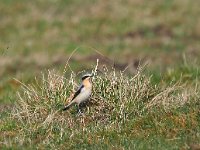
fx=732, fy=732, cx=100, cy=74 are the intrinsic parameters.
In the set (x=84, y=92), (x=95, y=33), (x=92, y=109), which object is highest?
(x=84, y=92)

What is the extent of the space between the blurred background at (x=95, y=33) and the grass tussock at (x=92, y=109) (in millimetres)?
6211

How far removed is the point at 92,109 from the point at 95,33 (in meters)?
11.5

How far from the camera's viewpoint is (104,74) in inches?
394

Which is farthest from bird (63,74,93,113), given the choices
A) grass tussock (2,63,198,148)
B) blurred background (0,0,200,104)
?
blurred background (0,0,200,104)

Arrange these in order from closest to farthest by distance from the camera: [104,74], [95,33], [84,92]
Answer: [84,92] < [104,74] < [95,33]

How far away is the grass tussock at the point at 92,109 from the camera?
866cm

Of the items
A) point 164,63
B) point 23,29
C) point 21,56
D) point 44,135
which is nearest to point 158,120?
point 44,135

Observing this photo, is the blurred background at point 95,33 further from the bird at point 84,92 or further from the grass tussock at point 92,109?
the bird at point 84,92

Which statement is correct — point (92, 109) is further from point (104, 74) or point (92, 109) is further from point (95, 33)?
point (95, 33)

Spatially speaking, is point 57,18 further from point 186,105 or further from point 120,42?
point 186,105

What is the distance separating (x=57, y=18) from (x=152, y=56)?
4.91m

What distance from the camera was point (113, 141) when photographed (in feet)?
28.1

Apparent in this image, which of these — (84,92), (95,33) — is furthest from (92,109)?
(95,33)

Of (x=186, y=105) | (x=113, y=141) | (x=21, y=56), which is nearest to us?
(x=113, y=141)
